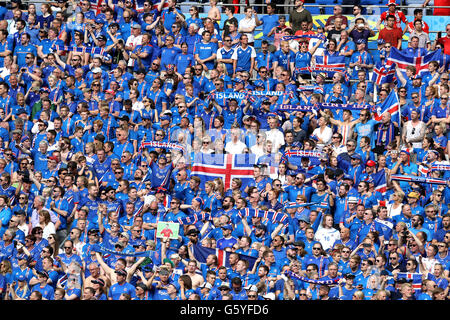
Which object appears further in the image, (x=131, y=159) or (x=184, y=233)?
(x=131, y=159)

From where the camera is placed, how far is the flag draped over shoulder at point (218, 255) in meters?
19.9

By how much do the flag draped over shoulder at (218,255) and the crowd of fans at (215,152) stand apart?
0.08 m

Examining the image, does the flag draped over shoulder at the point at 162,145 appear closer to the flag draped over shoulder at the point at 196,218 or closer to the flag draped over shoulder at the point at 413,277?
the flag draped over shoulder at the point at 196,218

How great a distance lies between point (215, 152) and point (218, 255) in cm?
266

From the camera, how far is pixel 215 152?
22.2 metres

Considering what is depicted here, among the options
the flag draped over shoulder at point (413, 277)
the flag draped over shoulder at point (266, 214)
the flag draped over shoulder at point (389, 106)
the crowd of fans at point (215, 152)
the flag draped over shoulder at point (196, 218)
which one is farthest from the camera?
the flag draped over shoulder at point (389, 106)

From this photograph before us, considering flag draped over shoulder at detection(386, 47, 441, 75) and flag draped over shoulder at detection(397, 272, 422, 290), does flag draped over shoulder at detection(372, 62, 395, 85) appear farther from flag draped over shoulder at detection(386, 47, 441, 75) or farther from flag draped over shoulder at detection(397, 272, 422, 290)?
flag draped over shoulder at detection(397, 272, 422, 290)

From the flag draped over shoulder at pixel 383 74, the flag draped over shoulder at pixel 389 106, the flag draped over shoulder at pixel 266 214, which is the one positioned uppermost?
the flag draped over shoulder at pixel 383 74

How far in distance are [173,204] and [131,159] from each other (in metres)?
1.75

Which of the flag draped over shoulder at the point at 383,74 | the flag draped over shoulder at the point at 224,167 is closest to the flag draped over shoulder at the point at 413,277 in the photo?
the flag draped over shoulder at the point at 224,167
